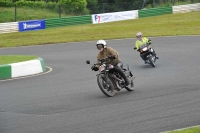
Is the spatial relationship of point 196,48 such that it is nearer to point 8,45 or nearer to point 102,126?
point 8,45

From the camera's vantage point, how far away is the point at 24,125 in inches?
377

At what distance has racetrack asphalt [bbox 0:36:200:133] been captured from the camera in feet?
30.8

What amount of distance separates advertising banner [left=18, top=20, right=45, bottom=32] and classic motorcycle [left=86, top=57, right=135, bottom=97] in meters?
29.9

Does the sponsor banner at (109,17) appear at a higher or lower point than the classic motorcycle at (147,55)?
higher

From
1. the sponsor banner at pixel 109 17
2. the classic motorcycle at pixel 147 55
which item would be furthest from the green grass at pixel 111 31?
the classic motorcycle at pixel 147 55

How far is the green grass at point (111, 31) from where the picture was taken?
116 ft

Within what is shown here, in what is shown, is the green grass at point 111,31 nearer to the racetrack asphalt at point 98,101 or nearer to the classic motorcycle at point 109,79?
the racetrack asphalt at point 98,101

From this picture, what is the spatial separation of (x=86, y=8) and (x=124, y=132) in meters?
47.4

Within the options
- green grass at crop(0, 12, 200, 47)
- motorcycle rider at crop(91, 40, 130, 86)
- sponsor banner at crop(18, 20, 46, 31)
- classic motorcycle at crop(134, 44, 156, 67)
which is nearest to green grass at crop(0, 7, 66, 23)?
sponsor banner at crop(18, 20, 46, 31)

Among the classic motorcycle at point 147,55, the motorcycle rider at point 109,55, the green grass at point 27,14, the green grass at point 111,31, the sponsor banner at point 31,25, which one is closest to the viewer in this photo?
the motorcycle rider at point 109,55

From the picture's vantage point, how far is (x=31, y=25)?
43062 millimetres

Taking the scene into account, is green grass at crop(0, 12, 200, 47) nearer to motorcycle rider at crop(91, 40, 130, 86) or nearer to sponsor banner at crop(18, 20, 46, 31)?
sponsor banner at crop(18, 20, 46, 31)

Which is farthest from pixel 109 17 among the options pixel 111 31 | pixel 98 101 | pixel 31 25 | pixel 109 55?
pixel 98 101

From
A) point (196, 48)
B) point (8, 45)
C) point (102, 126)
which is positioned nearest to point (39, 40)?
point (8, 45)
